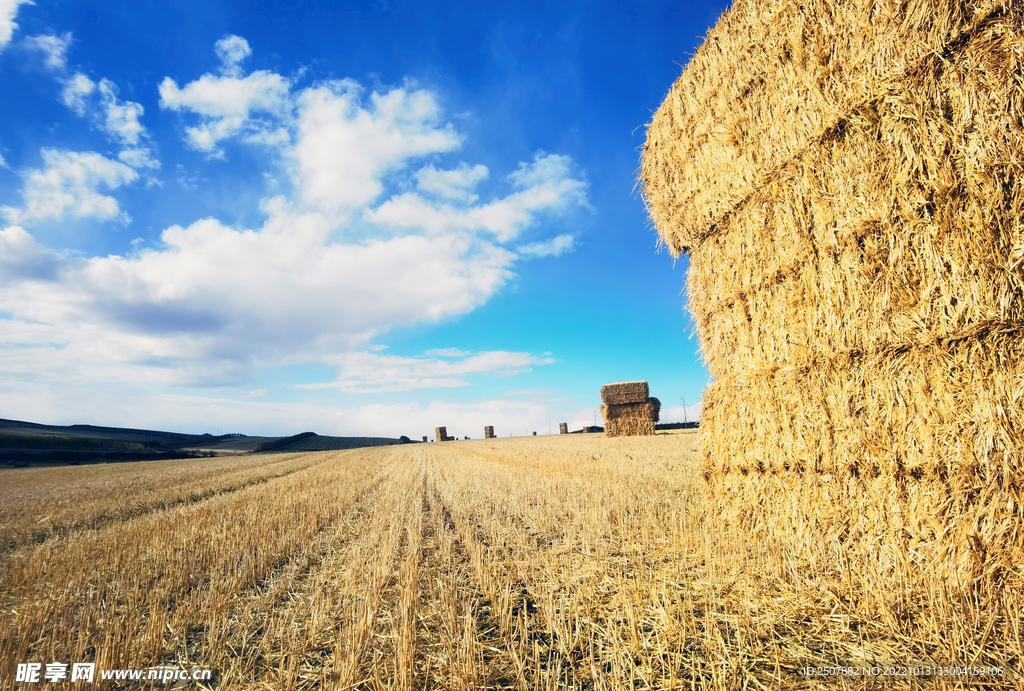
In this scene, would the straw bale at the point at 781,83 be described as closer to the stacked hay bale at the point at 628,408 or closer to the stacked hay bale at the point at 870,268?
the stacked hay bale at the point at 870,268

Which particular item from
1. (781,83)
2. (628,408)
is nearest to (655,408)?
(628,408)

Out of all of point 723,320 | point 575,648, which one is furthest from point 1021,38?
point 575,648

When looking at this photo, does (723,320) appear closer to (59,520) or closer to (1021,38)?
(1021,38)

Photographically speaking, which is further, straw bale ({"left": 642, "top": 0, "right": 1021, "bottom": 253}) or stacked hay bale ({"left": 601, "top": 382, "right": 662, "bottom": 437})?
stacked hay bale ({"left": 601, "top": 382, "right": 662, "bottom": 437})

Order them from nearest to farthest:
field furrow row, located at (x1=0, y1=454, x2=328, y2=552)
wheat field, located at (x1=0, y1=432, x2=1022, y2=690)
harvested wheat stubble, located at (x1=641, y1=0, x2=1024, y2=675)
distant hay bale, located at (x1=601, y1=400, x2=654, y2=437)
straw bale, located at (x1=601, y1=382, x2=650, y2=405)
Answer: wheat field, located at (x1=0, y1=432, x2=1022, y2=690) → harvested wheat stubble, located at (x1=641, y1=0, x2=1024, y2=675) → field furrow row, located at (x1=0, y1=454, x2=328, y2=552) → distant hay bale, located at (x1=601, y1=400, x2=654, y2=437) → straw bale, located at (x1=601, y1=382, x2=650, y2=405)

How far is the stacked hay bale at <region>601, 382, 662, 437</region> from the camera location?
75.9 feet

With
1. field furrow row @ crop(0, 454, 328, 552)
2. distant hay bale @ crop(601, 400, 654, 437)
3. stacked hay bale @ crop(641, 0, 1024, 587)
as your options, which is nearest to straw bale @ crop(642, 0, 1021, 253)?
stacked hay bale @ crop(641, 0, 1024, 587)

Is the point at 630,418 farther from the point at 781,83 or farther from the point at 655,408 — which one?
the point at 781,83

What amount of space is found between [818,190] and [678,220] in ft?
5.52

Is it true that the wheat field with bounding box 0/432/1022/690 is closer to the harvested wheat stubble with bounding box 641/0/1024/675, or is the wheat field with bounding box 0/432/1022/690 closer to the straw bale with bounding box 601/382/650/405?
the harvested wheat stubble with bounding box 641/0/1024/675

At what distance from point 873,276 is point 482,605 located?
12.5 feet

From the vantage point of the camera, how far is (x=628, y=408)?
23.5m

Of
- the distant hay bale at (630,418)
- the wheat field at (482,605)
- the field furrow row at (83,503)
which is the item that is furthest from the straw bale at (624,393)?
the wheat field at (482,605)

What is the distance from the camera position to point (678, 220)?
5199 mm
